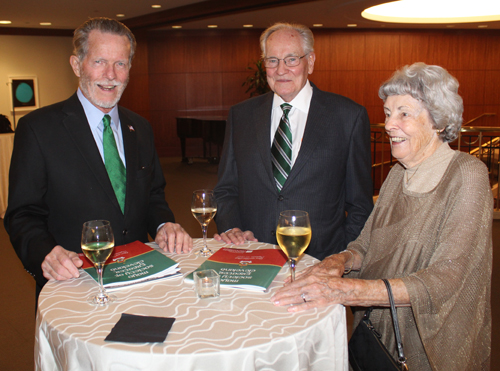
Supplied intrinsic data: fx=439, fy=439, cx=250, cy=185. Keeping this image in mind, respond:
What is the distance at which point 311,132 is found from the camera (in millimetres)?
2516

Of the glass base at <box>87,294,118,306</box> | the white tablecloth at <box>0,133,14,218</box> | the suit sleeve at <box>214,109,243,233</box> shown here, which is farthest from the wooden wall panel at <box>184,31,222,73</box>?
the glass base at <box>87,294,118,306</box>

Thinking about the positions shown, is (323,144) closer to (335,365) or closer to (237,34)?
(335,365)

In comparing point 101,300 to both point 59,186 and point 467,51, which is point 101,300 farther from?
point 467,51

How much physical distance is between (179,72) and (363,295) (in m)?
13.8

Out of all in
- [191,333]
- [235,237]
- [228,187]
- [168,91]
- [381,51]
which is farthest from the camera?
[381,51]

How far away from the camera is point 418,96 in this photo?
1.81 m

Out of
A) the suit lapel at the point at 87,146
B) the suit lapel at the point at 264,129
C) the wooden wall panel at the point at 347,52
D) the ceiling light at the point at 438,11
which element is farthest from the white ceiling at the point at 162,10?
the suit lapel at the point at 87,146

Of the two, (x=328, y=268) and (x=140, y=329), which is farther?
(x=328, y=268)

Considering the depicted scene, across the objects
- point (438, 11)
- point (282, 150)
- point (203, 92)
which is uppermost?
point (438, 11)

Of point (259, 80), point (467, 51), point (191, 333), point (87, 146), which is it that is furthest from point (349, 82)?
point (191, 333)

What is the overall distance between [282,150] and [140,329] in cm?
148

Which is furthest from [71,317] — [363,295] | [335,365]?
[363,295]

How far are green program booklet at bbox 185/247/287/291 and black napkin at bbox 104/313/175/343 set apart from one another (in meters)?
0.33

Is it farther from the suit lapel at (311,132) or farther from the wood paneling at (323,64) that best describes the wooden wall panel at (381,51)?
the suit lapel at (311,132)
